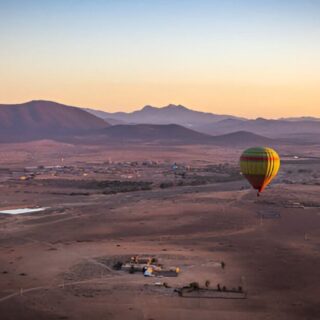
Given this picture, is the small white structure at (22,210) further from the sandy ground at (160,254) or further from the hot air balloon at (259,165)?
the hot air balloon at (259,165)

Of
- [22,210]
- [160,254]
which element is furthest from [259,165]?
[22,210]

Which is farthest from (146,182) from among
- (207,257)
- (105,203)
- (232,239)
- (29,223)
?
(207,257)

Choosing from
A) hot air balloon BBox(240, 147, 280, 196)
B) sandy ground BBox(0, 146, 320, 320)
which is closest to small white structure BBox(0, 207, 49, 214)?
sandy ground BBox(0, 146, 320, 320)

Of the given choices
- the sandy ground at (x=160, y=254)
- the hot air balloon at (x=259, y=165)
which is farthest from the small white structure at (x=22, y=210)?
the hot air balloon at (x=259, y=165)

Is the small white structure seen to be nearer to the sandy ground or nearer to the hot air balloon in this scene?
the sandy ground

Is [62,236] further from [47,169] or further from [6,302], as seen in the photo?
[47,169]
